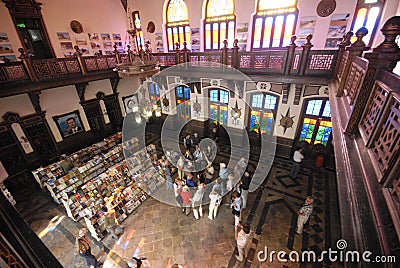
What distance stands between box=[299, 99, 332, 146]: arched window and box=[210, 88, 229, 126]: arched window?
4.10 m

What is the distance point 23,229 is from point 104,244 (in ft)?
18.0

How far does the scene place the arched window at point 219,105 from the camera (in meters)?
10.5

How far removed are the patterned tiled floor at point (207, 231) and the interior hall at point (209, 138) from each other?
43 mm

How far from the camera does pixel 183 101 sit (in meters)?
12.5

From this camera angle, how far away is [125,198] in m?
6.77

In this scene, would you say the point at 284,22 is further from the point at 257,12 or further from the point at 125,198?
the point at 125,198

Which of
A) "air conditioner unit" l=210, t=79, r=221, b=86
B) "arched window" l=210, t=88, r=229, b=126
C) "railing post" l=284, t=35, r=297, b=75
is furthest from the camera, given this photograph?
"arched window" l=210, t=88, r=229, b=126

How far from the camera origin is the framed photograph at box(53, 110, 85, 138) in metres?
9.73

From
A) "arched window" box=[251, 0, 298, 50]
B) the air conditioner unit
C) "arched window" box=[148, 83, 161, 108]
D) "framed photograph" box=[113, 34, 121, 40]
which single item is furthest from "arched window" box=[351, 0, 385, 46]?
"framed photograph" box=[113, 34, 121, 40]

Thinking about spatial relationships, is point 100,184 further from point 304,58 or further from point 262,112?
point 304,58

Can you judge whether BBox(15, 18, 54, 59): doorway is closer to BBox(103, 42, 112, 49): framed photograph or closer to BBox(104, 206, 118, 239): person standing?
BBox(103, 42, 112, 49): framed photograph

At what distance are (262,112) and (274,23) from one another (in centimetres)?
416

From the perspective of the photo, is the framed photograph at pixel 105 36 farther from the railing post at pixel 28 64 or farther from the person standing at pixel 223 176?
the person standing at pixel 223 176

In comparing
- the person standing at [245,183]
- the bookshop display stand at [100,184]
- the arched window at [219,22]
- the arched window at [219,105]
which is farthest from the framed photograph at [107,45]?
the person standing at [245,183]
